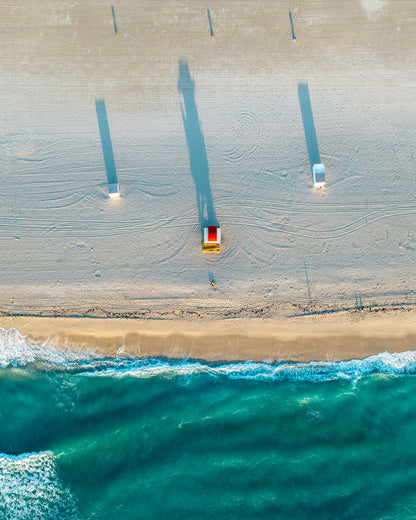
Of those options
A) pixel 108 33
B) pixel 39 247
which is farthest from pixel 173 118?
pixel 39 247

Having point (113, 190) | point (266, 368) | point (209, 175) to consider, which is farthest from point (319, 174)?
point (113, 190)

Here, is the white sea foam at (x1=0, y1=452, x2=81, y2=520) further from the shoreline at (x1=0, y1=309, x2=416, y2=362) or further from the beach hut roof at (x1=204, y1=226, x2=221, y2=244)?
the beach hut roof at (x1=204, y1=226, x2=221, y2=244)

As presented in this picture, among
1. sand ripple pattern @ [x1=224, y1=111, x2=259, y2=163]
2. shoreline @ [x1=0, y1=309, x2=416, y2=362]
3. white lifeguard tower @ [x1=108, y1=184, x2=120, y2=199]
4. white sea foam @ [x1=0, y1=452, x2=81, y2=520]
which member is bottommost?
white sea foam @ [x1=0, y1=452, x2=81, y2=520]

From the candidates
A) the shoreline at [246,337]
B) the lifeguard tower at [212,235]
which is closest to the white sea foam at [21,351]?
the shoreline at [246,337]

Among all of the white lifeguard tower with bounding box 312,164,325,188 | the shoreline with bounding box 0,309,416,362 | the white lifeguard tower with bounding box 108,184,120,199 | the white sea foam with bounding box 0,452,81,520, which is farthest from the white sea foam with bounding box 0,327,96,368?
the white lifeguard tower with bounding box 312,164,325,188

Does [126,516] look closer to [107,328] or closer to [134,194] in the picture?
[107,328]

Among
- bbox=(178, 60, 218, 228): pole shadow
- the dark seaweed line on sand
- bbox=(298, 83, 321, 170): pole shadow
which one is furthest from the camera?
bbox=(298, 83, 321, 170): pole shadow

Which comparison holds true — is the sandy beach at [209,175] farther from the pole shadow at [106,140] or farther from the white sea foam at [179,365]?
the white sea foam at [179,365]
